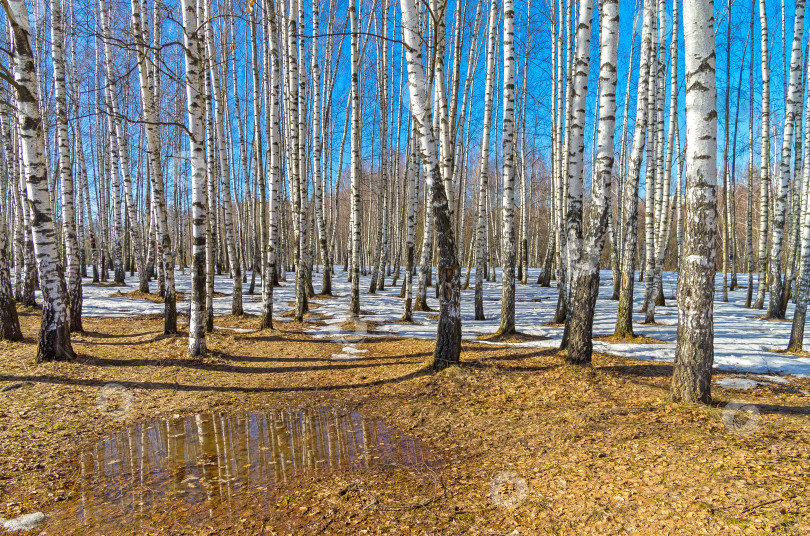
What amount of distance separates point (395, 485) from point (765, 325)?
9.36 m

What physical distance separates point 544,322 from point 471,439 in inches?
246

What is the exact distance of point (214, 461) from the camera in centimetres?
343

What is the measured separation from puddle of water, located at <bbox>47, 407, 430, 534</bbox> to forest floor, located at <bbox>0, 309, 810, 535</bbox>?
7cm

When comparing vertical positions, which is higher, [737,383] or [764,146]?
[764,146]

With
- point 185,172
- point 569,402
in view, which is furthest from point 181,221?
point 569,402

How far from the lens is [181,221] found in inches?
1105

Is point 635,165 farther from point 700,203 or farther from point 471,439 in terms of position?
point 471,439

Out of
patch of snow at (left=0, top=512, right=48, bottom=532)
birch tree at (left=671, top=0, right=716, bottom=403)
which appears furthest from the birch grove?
patch of snow at (left=0, top=512, right=48, bottom=532)

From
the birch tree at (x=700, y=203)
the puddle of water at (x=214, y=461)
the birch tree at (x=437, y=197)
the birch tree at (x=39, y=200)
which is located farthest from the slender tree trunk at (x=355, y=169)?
the birch tree at (x=700, y=203)

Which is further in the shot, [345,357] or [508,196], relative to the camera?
[508,196]

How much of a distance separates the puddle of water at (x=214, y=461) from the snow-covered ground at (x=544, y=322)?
3.39 meters

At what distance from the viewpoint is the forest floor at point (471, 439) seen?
2525 millimetres

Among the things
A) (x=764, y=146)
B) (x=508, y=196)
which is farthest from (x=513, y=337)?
(x=764, y=146)

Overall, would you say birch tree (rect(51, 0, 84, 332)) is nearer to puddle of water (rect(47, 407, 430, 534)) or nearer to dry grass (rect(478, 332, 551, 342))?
puddle of water (rect(47, 407, 430, 534))
